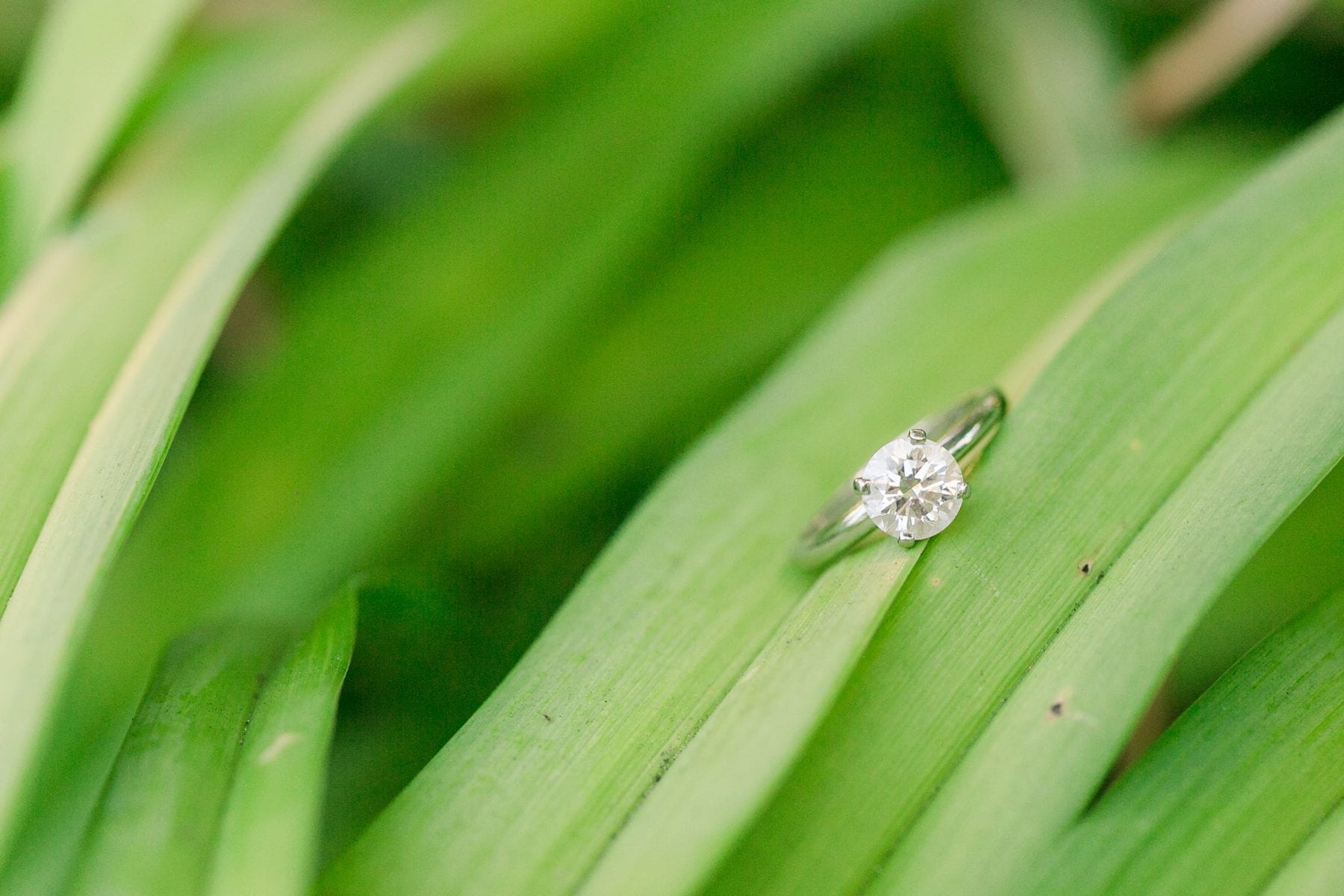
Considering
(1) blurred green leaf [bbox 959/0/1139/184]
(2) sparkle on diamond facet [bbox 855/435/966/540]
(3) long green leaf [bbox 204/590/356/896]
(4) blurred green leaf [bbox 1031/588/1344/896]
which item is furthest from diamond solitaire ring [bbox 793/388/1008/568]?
(1) blurred green leaf [bbox 959/0/1139/184]

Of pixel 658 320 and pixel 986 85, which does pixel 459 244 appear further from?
pixel 986 85

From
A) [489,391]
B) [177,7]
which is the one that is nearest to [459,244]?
[489,391]

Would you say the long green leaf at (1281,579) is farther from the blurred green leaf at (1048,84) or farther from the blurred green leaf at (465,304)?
the blurred green leaf at (465,304)

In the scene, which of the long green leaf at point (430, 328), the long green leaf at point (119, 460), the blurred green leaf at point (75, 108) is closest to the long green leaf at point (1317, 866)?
the long green leaf at point (119, 460)

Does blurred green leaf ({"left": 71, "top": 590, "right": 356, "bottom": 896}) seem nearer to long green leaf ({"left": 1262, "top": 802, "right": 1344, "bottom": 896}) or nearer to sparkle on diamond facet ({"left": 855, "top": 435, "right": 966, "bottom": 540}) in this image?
sparkle on diamond facet ({"left": 855, "top": 435, "right": 966, "bottom": 540})

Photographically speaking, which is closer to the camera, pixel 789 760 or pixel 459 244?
pixel 789 760

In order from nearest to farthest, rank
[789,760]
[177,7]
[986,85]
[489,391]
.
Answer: [789,760] < [177,7] < [489,391] < [986,85]
